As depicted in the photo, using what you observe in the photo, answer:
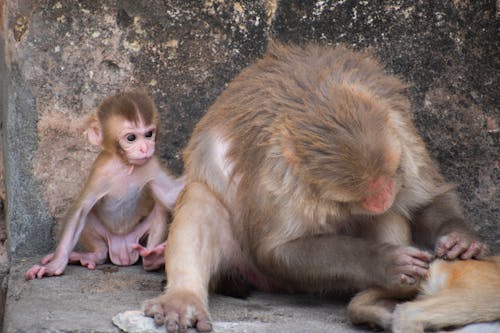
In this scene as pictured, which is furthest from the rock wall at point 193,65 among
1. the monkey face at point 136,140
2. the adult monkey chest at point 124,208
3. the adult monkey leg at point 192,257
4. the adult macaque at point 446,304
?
the adult macaque at point 446,304

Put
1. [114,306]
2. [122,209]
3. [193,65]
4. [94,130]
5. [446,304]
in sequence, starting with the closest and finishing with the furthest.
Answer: [446,304]
[114,306]
[94,130]
[122,209]
[193,65]

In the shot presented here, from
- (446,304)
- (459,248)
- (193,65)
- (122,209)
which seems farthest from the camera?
(193,65)

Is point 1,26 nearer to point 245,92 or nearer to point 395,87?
point 245,92

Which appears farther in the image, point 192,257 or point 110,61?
point 110,61

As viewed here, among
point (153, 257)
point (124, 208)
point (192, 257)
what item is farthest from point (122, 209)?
point (192, 257)

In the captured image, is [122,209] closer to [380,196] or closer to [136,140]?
[136,140]

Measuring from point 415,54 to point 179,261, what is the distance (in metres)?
2.25

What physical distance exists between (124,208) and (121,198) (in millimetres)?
89

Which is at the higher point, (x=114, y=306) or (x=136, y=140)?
(x=136, y=140)

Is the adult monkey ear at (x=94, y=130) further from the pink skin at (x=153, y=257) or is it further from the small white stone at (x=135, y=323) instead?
the small white stone at (x=135, y=323)

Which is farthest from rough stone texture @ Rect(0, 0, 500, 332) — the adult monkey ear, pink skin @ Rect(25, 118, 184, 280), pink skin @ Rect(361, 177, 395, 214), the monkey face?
pink skin @ Rect(361, 177, 395, 214)

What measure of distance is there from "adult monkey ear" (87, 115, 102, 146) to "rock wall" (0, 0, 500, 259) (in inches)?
21.7

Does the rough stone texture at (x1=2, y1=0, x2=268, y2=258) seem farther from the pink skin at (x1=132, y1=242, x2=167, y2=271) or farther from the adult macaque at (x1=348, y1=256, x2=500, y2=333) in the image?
the adult macaque at (x1=348, y1=256, x2=500, y2=333)

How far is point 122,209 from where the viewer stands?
710 cm
